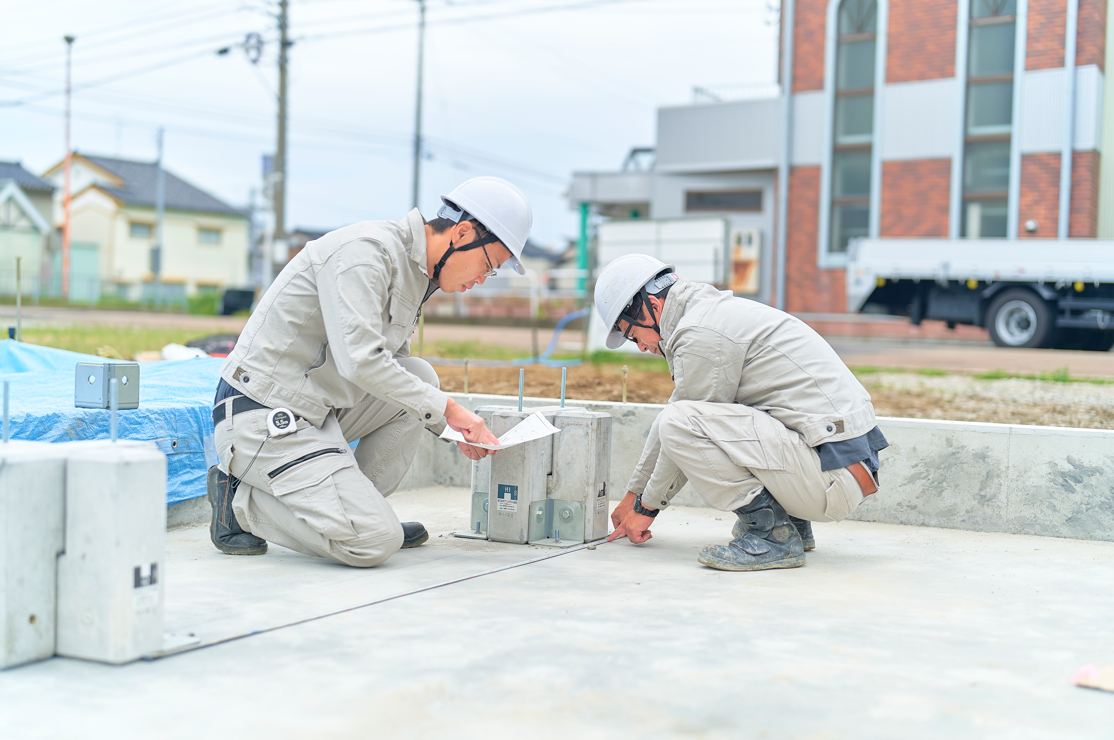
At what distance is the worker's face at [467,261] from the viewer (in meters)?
3.64

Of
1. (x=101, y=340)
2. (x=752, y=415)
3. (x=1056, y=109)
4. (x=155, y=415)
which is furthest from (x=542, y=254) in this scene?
(x=752, y=415)

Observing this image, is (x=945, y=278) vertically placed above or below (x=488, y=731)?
above

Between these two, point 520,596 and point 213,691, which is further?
point 520,596

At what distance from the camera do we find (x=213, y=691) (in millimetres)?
2273

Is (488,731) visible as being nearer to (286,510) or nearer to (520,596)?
(520,596)

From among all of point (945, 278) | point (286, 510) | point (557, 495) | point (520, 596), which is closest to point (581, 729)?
point (520, 596)

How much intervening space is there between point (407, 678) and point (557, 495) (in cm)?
190

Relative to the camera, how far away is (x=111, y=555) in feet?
7.82

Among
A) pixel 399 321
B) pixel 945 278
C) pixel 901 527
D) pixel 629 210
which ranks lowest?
pixel 901 527

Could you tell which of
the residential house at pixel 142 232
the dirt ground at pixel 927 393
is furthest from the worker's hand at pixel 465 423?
the residential house at pixel 142 232

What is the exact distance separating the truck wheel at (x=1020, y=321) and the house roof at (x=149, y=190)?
41766 mm

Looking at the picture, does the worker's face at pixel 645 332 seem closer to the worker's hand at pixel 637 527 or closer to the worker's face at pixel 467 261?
the worker's face at pixel 467 261

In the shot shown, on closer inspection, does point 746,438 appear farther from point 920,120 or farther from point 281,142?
point 281,142

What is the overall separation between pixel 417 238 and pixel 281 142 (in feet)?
69.0
